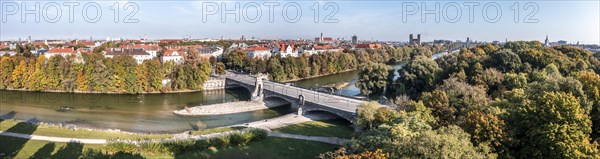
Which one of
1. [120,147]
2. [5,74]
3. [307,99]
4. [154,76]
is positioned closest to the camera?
[120,147]

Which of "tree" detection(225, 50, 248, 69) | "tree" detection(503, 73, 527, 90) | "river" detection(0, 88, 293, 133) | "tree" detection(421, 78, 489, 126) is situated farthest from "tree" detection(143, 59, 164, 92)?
"tree" detection(503, 73, 527, 90)

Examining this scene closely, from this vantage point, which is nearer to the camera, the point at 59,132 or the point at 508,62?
A: the point at 59,132

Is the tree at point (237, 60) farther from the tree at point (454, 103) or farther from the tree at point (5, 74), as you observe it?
the tree at point (454, 103)

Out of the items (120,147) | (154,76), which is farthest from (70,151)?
(154,76)

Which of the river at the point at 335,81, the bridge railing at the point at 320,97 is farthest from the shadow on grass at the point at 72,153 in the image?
the river at the point at 335,81

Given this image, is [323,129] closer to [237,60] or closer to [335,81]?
[335,81]

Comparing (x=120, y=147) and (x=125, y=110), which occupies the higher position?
(x=125, y=110)

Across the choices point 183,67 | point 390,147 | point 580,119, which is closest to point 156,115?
point 183,67
